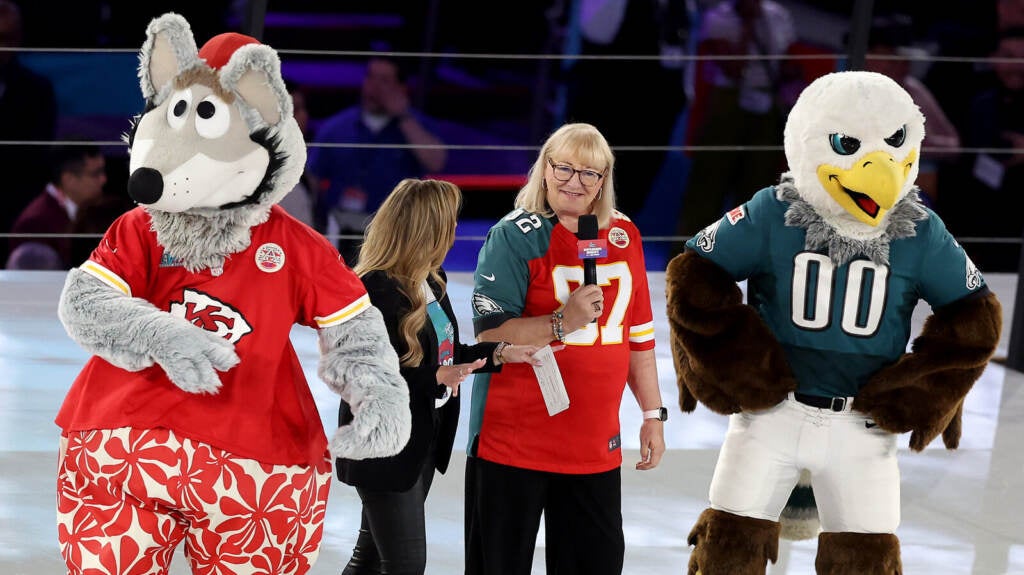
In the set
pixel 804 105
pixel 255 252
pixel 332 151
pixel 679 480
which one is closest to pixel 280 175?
pixel 255 252

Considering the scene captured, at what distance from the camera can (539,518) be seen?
281cm

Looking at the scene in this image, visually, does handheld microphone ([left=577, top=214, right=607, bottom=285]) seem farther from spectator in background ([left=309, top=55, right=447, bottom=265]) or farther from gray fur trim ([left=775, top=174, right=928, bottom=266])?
spectator in background ([left=309, top=55, right=447, bottom=265])

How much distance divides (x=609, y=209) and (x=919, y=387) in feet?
2.16

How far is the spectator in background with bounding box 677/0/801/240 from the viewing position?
7707 mm

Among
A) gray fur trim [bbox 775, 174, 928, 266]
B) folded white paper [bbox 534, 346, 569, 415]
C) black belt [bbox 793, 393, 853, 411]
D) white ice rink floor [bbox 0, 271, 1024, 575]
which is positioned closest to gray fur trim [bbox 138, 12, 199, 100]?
folded white paper [bbox 534, 346, 569, 415]

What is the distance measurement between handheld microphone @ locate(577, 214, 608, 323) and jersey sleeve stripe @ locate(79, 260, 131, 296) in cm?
81

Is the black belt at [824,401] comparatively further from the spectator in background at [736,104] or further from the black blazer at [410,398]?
the spectator in background at [736,104]

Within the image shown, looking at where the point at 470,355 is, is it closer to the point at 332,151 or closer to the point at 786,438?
the point at 786,438

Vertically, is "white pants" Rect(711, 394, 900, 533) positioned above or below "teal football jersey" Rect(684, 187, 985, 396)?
below

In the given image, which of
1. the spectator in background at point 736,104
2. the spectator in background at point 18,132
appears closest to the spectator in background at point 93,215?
the spectator in background at point 18,132

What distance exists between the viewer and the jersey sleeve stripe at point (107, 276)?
2.34 meters

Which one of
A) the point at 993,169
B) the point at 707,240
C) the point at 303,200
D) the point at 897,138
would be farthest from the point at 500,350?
the point at 993,169

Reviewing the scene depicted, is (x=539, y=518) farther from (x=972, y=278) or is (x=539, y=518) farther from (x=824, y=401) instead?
(x=972, y=278)

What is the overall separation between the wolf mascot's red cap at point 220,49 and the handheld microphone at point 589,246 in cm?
67
